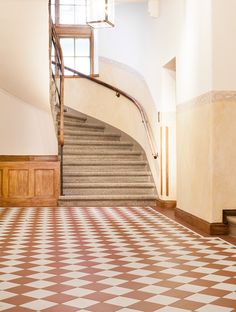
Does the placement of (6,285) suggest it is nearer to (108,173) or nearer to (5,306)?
(5,306)

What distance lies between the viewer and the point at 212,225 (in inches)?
271

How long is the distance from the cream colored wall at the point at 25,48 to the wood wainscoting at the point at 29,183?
123cm

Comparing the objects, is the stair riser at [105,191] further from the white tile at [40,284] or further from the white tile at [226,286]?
the white tile at [226,286]

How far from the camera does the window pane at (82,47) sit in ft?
Answer: 44.8

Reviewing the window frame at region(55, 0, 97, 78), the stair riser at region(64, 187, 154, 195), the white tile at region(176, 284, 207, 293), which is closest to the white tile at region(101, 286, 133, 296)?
the white tile at region(176, 284, 207, 293)

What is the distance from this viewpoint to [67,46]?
13578 millimetres

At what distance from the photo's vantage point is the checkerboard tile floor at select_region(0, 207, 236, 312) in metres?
3.80

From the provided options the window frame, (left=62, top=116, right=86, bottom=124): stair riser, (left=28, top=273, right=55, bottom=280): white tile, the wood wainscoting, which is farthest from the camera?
the window frame

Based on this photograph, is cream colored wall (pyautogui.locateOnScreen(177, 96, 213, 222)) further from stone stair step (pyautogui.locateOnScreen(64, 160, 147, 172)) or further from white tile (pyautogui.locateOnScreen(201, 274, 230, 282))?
stone stair step (pyautogui.locateOnScreen(64, 160, 147, 172))

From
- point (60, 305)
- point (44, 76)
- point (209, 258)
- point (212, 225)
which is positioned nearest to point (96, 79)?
point (44, 76)

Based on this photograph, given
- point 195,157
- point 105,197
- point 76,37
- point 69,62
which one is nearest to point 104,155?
point 105,197

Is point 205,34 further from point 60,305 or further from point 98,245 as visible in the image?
point 60,305

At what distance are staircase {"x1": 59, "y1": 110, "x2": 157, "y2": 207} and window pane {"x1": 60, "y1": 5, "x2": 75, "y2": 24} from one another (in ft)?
7.62

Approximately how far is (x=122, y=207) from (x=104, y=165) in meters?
1.67
